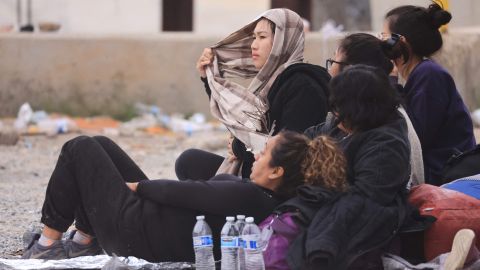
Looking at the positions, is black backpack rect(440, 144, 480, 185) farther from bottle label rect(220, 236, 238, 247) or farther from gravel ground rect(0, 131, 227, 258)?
gravel ground rect(0, 131, 227, 258)

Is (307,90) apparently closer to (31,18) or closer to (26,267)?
(26,267)

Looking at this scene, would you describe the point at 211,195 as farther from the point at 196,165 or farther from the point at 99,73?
the point at 99,73

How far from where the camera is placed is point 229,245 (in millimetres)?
4348

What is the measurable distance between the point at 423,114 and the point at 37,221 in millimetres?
2616

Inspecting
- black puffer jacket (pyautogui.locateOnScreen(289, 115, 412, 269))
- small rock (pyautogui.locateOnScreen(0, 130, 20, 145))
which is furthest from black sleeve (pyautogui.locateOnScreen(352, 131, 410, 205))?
small rock (pyautogui.locateOnScreen(0, 130, 20, 145))

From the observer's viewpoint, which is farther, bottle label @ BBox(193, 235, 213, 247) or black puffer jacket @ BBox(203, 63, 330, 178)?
black puffer jacket @ BBox(203, 63, 330, 178)

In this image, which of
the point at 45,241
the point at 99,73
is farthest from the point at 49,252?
the point at 99,73

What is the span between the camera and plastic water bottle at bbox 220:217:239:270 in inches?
171

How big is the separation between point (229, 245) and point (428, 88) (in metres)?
1.29

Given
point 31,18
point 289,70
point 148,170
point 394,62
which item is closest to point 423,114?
point 394,62

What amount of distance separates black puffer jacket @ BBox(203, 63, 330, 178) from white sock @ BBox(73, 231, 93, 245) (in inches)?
39.9

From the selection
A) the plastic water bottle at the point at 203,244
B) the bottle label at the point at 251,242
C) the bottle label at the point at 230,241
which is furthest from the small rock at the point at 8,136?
the bottle label at the point at 251,242

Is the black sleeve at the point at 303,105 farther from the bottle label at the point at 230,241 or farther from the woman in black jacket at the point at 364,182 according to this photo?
the bottle label at the point at 230,241

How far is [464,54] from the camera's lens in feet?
35.9
